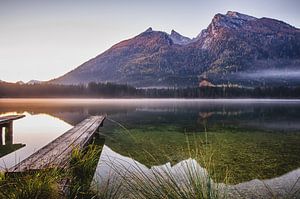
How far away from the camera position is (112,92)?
382ft

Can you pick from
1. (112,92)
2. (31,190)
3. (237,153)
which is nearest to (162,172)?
(237,153)

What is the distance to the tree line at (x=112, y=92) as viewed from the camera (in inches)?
4254

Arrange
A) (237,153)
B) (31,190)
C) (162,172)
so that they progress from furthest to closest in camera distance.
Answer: (237,153) < (162,172) < (31,190)

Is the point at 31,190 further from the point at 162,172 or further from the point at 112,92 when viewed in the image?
the point at 112,92

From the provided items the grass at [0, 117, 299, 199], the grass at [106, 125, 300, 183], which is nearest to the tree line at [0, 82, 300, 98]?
the grass at [106, 125, 300, 183]

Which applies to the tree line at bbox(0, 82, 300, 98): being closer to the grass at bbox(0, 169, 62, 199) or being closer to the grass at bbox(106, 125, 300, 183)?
the grass at bbox(106, 125, 300, 183)

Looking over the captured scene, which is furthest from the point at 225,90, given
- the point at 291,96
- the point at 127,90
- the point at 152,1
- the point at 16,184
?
the point at 16,184

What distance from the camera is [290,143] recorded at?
12445mm

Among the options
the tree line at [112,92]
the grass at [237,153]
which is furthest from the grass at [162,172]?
the tree line at [112,92]

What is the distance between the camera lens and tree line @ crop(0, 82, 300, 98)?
10806 centimetres

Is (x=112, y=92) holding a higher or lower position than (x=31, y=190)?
higher

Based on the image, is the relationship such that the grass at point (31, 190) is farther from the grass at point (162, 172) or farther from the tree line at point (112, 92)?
the tree line at point (112, 92)

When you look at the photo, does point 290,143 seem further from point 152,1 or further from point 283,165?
point 152,1

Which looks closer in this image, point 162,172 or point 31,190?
point 31,190
